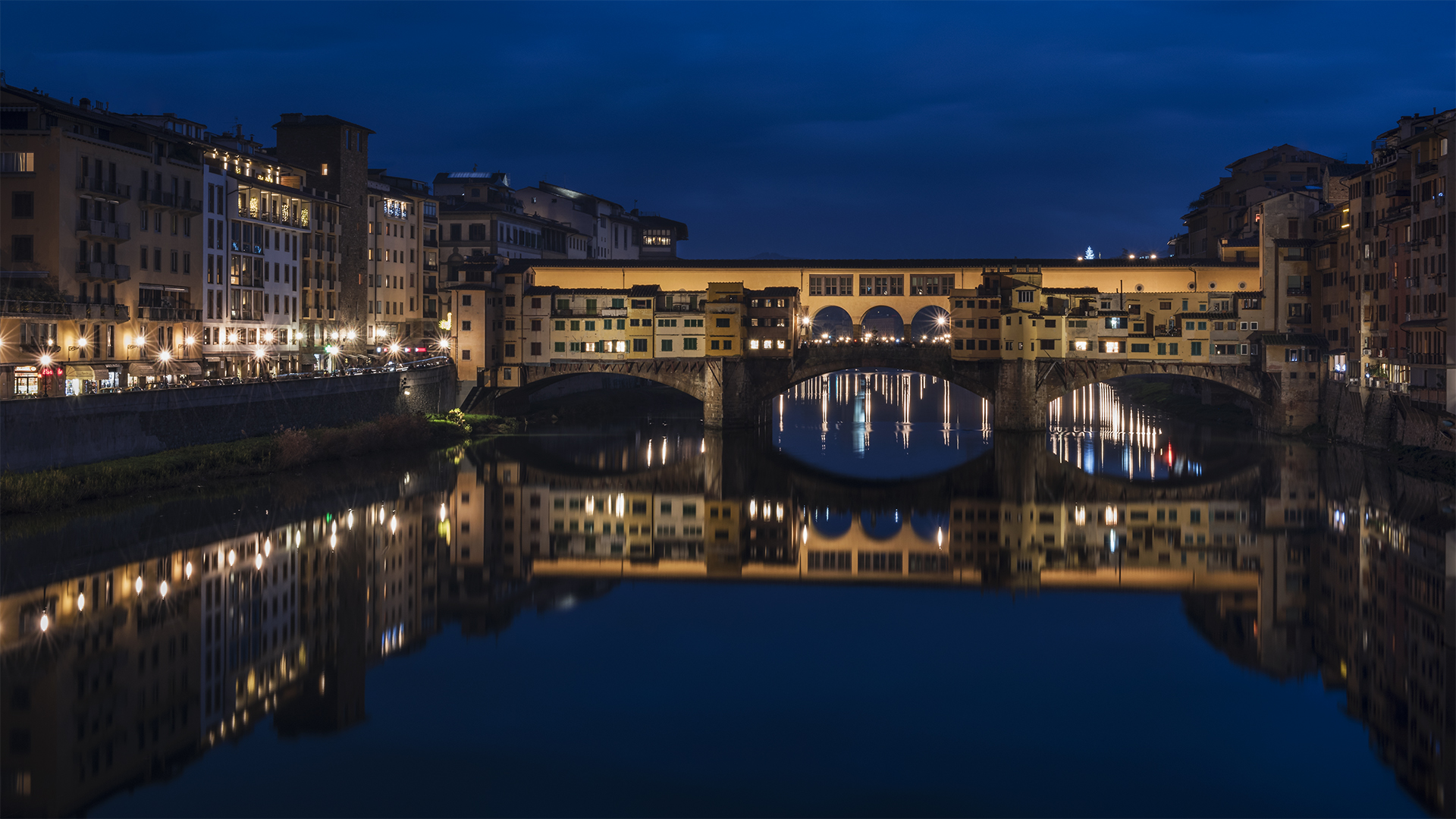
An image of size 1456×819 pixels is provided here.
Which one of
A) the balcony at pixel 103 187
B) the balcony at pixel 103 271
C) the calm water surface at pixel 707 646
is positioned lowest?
the calm water surface at pixel 707 646

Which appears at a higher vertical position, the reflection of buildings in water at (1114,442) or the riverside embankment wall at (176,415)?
the riverside embankment wall at (176,415)

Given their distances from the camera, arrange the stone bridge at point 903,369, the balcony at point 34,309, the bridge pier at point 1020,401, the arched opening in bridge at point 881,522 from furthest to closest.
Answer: the bridge pier at point 1020,401 < the stone bridge at point 903,369 < the balcony at point 34,309 < the arched opening in bridge at point 881,522

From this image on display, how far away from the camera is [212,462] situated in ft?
144

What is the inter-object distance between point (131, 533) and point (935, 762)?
24.4 meters

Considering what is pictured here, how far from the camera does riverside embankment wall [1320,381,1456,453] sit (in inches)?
1891

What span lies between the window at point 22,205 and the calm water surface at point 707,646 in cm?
1462

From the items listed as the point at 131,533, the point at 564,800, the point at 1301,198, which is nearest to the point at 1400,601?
the point at 564,800

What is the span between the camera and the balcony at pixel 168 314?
53688 millimetres

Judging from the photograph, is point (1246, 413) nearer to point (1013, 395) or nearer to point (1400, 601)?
point (1013, 395)

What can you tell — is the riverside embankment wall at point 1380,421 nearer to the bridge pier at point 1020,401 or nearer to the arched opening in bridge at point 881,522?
the bridge pier at point 1020,401

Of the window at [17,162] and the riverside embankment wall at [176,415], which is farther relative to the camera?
the window at [17,162]

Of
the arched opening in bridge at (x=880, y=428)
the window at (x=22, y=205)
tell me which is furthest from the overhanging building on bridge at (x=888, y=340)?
the window at (x=22, y=205)

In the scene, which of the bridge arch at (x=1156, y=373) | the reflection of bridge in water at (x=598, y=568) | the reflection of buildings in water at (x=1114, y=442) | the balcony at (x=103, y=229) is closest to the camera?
the reflection of bridge in water at (x=598, y=568)

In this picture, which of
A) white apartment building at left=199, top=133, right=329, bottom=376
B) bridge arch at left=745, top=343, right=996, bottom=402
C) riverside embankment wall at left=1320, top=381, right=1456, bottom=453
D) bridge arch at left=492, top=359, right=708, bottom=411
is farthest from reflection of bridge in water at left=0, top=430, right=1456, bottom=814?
white apartment building at left=199, top=133, right=329, bottom=376
